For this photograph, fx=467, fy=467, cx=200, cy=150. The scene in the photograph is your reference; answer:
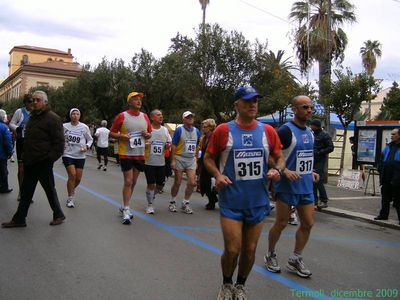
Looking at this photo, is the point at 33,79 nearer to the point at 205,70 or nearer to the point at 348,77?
the point at 205,70

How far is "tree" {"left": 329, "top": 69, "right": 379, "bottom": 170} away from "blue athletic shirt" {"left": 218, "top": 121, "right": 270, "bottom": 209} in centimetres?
1166

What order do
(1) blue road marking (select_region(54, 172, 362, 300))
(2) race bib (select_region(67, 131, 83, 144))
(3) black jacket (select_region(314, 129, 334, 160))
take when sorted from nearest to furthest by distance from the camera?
1. (1) blue road marking (select_region(54, 172, 362, 300))
2. (2) race bib (select_region(67, 131, 83, 144))
3. (3) black jacket (select_region(314, 129, 334, 160))

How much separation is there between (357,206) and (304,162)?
6.08 metres

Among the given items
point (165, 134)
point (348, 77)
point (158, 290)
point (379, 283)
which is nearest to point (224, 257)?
point (158, 290)

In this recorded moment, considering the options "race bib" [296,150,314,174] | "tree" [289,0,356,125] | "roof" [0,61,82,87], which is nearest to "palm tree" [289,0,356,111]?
"tree" [289,0,356,125]

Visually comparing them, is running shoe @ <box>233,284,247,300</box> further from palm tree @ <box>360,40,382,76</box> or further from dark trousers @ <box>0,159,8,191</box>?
palm tree @ <box>360,40,382,76</box>

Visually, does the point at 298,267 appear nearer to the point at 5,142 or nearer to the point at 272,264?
the point at 272,264

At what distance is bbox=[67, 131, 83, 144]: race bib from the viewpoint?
332 inches

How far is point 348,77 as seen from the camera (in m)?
15.2

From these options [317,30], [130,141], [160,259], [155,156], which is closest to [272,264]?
[160,259]

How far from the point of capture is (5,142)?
919 centimetres

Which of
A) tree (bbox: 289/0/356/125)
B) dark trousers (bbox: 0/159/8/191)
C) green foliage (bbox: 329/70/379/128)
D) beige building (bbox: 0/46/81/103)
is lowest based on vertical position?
dark trousers (bbox: 0/159/8/191)

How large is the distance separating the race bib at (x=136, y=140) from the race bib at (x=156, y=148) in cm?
73

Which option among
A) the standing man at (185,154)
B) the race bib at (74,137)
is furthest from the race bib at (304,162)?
the race bib at (74,137)
